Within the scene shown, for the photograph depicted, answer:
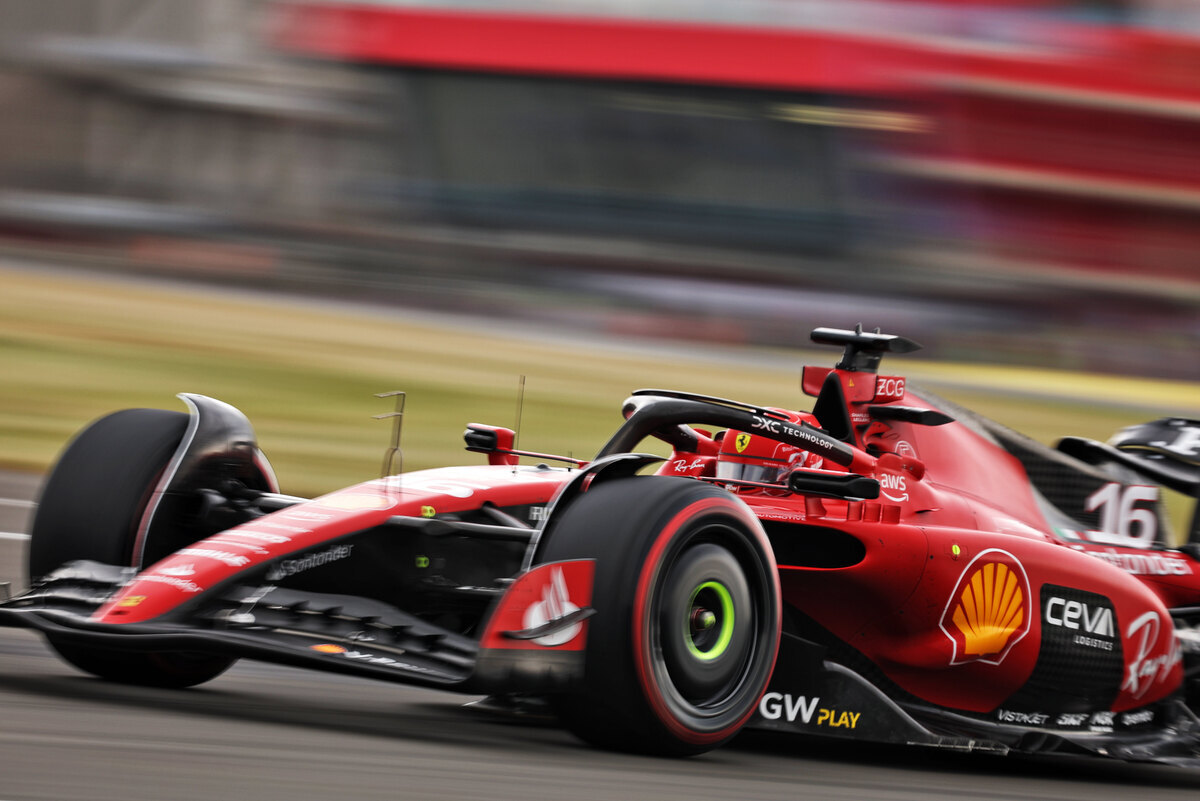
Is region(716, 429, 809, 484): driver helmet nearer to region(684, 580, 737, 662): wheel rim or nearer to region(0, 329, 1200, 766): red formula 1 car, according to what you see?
region(0, 329, 1200, 766): red formula 1 car

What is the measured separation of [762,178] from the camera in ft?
92.9

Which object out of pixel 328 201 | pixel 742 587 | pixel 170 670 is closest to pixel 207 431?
pixel 170 670

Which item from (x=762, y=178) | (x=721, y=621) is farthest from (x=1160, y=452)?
(x=762, y=178)

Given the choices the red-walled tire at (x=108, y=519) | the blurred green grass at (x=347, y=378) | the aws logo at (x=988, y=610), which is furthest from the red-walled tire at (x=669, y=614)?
the blurred green grass at (x=347, y=378)

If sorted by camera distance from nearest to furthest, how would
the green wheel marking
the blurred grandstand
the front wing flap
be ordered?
1. the front wing flap
2. the green wheel marking
3. the blurred grandstand

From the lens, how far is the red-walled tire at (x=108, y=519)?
15.8 ft

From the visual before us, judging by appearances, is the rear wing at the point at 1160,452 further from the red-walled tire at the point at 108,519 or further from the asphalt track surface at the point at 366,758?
the red-walled tire at the point at 108,519

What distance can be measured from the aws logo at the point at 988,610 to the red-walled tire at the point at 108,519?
85.4 inches

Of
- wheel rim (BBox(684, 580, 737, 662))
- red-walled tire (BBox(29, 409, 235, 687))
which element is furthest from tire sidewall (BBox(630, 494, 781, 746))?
red-walled tire (BBox(29, 409, 235, 687))

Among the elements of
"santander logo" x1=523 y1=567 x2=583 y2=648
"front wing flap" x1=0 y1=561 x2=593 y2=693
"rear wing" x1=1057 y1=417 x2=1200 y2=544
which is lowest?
"front wing flap" x1=0 y1=561 x2=593 y2=693

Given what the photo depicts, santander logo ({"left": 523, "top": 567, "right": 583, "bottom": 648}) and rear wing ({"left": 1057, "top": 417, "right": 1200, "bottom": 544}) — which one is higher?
rear wing ({"left": 1057, "top": 417, "right": 1200, "bottom": 544})

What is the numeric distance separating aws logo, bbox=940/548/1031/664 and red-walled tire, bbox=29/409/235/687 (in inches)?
85.4

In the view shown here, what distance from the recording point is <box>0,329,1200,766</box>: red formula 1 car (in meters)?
4.12

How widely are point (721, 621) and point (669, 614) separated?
255mm
